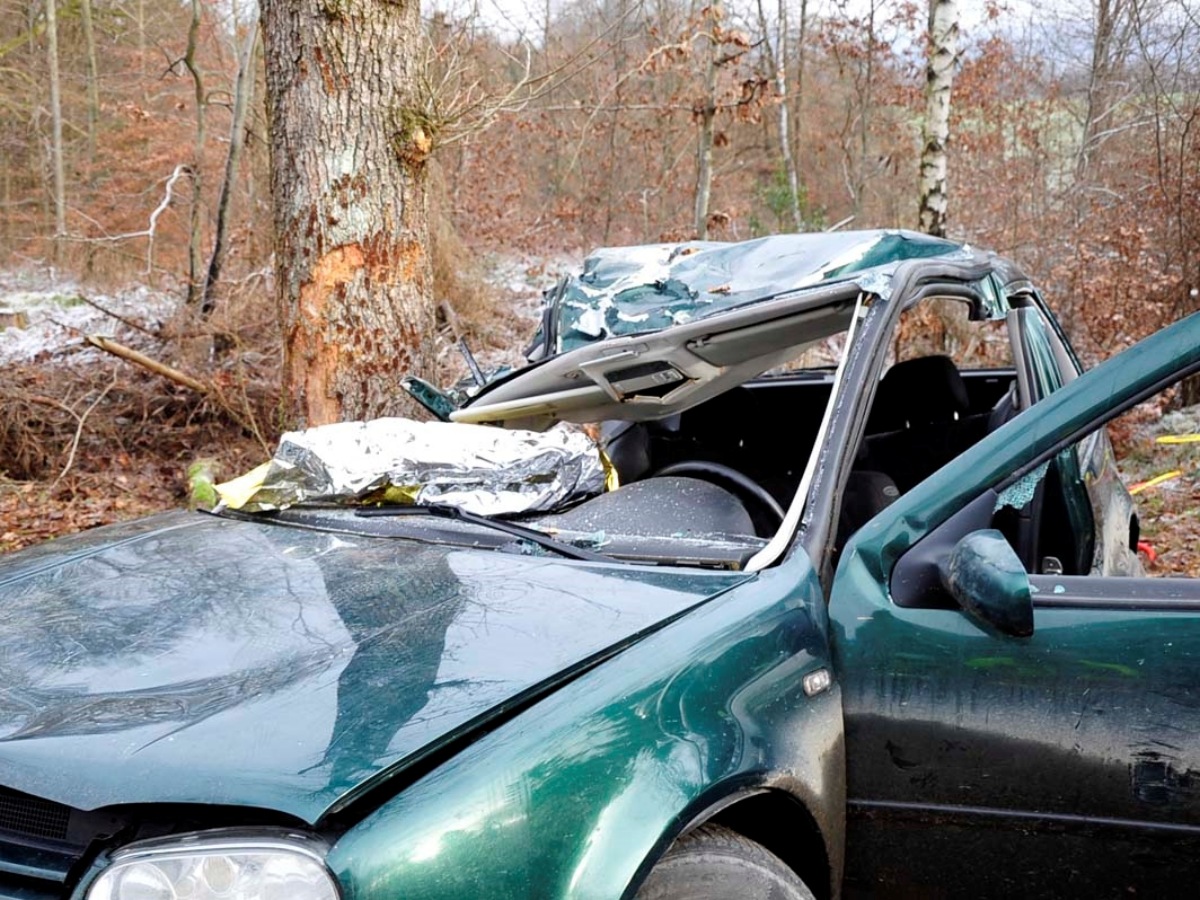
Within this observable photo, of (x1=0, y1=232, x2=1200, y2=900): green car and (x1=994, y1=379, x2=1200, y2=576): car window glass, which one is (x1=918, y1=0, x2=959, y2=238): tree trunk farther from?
(x1=0, y1=232, x2=1200, y2=900): green car

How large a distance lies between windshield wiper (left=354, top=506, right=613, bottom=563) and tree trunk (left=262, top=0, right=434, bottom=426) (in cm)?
241

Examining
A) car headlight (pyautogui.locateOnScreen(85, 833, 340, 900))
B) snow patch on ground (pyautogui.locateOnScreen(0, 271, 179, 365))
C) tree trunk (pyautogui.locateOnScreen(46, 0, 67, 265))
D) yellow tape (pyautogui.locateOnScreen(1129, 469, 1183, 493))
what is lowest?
yellow tape (pyautogui.locateOnScreen(1129, 469, 1183, 493))

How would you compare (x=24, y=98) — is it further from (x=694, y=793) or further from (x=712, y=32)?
(x=694, y=793)

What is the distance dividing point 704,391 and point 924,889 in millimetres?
1568

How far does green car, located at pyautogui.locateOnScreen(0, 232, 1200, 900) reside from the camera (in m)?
1.51

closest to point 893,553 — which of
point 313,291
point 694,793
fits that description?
point 694,793

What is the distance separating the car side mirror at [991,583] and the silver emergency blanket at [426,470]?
3.97ft

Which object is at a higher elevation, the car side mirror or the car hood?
the car side mirror

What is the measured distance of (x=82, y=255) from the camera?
45.2 ft

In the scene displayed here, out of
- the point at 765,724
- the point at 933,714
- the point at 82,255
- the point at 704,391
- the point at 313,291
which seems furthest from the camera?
the point at 82,255

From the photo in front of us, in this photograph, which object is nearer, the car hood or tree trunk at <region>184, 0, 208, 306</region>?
the car hood

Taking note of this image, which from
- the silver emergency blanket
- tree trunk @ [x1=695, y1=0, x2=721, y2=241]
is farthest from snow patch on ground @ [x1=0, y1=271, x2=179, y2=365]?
the silver emergency blanket

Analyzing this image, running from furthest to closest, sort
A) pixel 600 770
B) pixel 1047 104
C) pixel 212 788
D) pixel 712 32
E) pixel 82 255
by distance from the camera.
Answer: pixel 1047 104 < pixel 82 255 < pixel 712 32 < pixel 600 770 < pixel 212 788

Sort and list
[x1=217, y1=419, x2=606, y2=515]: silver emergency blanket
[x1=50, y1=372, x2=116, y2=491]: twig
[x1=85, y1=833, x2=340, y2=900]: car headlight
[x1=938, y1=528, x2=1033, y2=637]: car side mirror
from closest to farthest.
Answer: [x1=85, y1=833, x2=340, y2=900]: car headlight, [x1=938, y1=528, x2=1033, y2=637]: car side mirror, [x1=217, y1=419, x2=606, y2=515]: silver emergency blanket, [x1=50, y1=372, x2=116, y2=491]: twig
